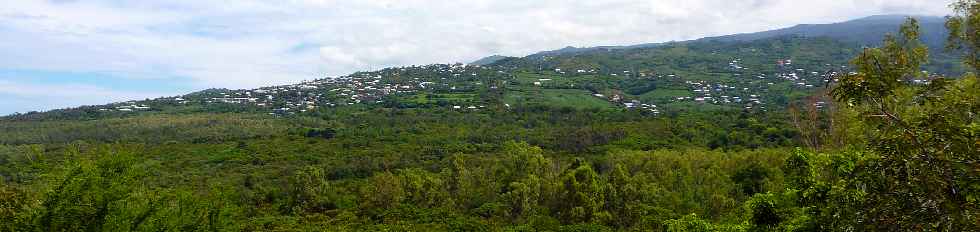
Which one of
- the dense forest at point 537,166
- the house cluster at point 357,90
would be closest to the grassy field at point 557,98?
the dense forest at point 537,166

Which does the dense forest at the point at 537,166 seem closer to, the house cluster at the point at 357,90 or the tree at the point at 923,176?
the tree at the point at 923,176

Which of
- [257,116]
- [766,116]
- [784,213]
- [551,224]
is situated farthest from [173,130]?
[784,213]

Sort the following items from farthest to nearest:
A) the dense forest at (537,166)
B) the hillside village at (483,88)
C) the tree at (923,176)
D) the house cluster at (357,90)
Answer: the house cluster at (357,90), the hillside village at (483,88), the dense forest at (537,166), the tree at (923,176)

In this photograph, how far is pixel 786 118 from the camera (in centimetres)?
7388

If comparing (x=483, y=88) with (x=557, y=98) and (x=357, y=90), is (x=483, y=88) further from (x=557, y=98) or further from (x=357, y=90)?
(x=357, y=90)

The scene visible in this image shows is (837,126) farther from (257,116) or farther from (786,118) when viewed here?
(257,116)

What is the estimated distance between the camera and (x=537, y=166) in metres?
41.9

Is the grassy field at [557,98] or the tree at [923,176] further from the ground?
the tree at [923,176]

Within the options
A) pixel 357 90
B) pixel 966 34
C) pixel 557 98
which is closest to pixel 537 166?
pixel 966 34

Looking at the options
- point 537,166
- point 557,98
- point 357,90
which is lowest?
point 557,98

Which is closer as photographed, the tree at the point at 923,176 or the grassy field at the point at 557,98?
the tree at the point at 923,176

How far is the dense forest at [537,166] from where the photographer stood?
21.3ft

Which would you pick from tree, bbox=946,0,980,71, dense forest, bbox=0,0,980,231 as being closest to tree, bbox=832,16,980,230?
dense forest, bbox=0,0,980,231

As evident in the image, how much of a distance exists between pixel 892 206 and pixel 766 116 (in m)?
79.1
